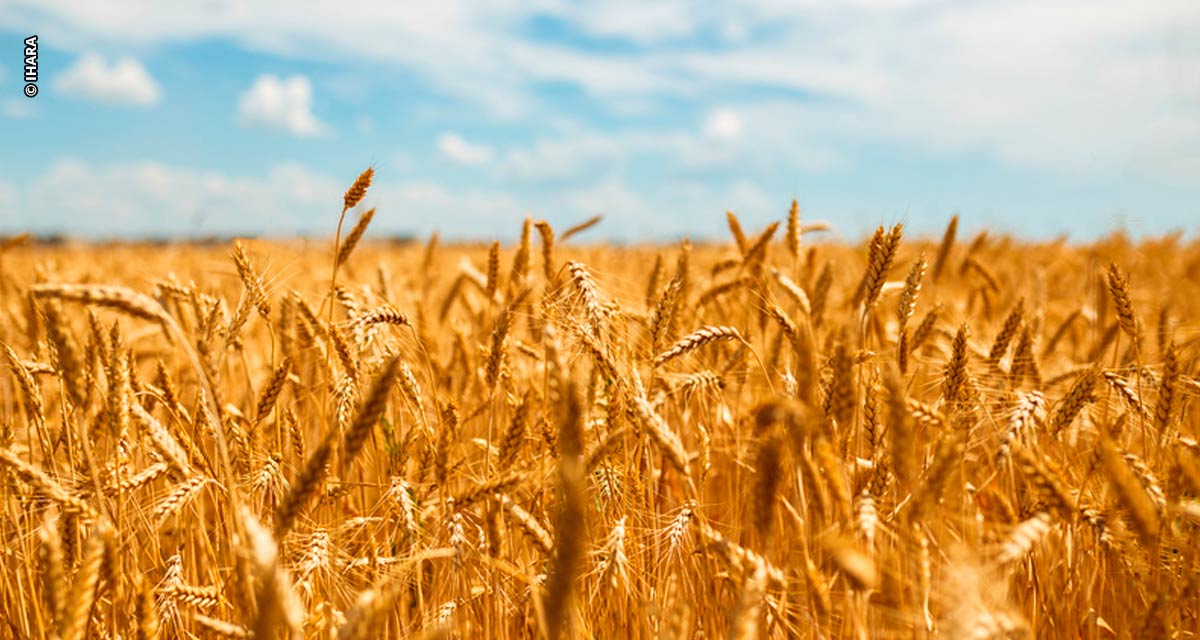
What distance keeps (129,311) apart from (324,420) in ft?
2.77

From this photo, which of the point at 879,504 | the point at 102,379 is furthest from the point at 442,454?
the point at 102,379

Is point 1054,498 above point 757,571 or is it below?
above

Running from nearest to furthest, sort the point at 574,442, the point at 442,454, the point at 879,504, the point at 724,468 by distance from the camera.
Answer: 1. the point at 574,442
2. the point at 442,454
3. the point at 879,504
4. the point at 724,468

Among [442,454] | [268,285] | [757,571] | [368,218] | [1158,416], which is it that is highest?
[368,218]

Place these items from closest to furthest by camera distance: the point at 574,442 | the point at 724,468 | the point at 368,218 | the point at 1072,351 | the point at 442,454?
1. the point at 574,442
2. the point at 442,454
3. the point at 368,218
4. the point at 724,468
5. the point at 1072,351

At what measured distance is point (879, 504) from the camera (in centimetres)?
160

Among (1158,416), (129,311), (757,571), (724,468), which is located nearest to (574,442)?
(757,571)

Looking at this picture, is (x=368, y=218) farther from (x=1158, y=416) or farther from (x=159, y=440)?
(x=1158, y=416)

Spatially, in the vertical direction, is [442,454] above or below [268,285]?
below

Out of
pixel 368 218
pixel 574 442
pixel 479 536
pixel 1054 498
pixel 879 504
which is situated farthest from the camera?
pixel 368 218

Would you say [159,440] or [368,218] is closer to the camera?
[159,440]

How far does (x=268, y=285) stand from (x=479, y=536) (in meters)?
0.95

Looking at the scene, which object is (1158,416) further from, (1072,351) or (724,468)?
(1072,351)

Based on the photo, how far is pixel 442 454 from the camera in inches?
54.8
